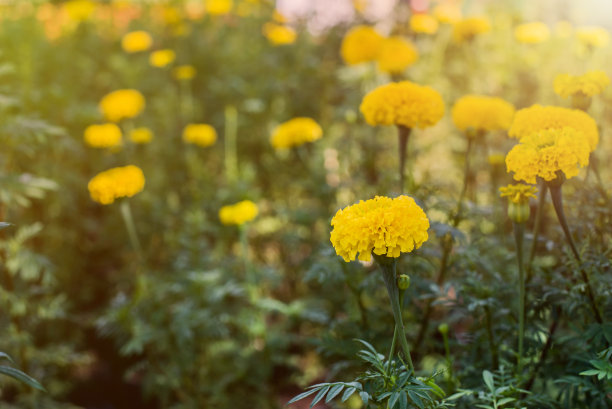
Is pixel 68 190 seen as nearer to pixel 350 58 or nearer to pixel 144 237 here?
pixel 144 237

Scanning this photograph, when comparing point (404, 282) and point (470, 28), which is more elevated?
point (470, 28)

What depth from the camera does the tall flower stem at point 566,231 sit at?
1.17 metres

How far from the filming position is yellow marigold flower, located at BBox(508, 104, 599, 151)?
123 cm

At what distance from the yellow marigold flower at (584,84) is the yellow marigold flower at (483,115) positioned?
37 centimetres

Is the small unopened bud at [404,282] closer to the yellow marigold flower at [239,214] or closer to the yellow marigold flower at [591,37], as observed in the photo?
the yellow marigold flower at [239,214]

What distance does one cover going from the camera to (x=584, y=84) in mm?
1350

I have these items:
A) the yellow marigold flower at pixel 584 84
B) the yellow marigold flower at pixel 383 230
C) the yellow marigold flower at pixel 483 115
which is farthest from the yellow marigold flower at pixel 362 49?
the yellow marigold flower at pixel 383 230

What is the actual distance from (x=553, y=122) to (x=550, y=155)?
0.20 metres

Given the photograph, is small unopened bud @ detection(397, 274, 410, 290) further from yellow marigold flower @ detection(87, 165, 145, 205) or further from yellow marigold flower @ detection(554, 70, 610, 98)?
yellow marigold flower @ detection(87, 165, 145, 205)

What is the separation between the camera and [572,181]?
1.62 metres

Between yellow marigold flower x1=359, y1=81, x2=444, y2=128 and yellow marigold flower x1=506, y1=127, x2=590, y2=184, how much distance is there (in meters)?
0.48

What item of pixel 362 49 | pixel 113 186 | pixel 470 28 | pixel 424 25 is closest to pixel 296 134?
pixel 362 49

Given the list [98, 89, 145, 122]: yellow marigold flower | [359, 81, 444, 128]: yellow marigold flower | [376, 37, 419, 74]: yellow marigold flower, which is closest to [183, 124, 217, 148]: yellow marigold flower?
[98, 89, 145, 122]: yellow marigold flower

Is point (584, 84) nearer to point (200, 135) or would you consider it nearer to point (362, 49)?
point (362, 49)
